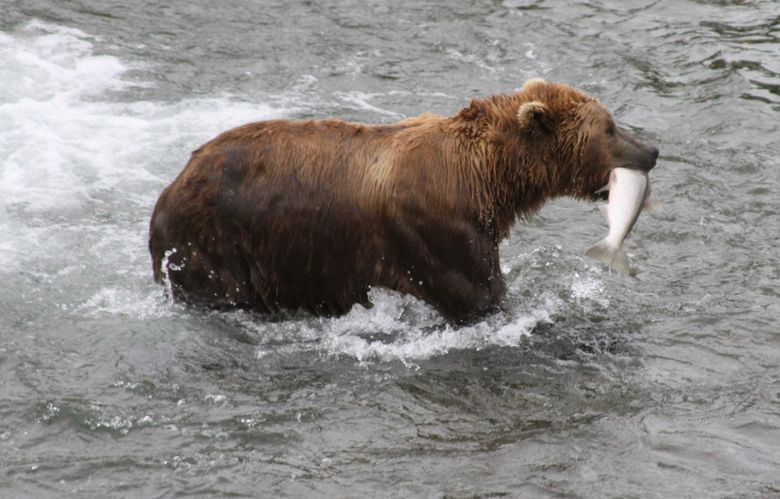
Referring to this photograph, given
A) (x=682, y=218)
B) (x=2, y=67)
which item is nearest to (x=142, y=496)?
(x=682, y=218)

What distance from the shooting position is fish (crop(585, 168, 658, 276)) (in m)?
6.72

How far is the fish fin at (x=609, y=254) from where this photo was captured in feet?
22.0

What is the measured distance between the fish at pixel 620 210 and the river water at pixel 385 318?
0.74m

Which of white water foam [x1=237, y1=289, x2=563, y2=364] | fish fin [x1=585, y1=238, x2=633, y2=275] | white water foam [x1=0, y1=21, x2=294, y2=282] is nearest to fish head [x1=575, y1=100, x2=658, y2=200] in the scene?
fish fin [x1=585, y1=238, x2=633, y2=275]

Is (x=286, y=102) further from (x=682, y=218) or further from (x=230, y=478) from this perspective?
(x=230, y=478)

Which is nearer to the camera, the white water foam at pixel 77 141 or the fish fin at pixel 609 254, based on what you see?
the fish fin at pixel 609 254

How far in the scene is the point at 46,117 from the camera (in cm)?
1083

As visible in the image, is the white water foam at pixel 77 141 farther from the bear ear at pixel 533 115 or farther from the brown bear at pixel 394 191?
the bear ear at pixel 533 115

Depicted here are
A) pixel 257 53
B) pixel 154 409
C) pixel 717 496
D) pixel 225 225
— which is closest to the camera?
pixel 717 496

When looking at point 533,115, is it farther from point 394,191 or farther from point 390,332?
point 390,332

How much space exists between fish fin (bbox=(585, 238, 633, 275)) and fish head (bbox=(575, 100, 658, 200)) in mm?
645

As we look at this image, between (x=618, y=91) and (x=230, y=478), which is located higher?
(x=618, y=91)

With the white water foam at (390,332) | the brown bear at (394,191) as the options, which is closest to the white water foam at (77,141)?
the brown bear at (394,191)

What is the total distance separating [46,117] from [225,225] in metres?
4.47
